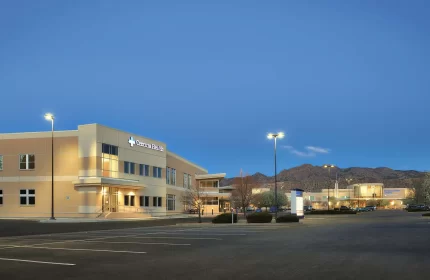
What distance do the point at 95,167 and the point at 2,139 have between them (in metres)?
13.2

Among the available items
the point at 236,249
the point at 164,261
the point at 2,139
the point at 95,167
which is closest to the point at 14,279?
the point at 164,261

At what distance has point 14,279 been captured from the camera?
34.9ft

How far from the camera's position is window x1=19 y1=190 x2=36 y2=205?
53.2 meters

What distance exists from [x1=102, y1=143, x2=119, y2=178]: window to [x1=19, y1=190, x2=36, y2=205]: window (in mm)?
8900

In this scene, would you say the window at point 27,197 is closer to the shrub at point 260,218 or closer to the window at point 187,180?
the shrub at point 260,218

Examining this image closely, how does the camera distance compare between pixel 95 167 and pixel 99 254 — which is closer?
pixel 99 254

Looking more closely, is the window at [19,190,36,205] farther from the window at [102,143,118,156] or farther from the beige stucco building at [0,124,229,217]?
the window at [102,143,118,156]

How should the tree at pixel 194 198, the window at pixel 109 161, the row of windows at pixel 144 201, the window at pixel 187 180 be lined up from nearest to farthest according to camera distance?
the window at pixel 109 161 → the tree at pixel 194 198 → the row of windows at pixel 144 201 → the window at pixel 187 180

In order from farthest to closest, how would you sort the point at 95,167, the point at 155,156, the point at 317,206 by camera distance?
the point at 317,206 < the point at 155,156 < the point at 95,167

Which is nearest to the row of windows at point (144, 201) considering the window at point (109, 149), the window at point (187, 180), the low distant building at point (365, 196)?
the window at point (109, 149)

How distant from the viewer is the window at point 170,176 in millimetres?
73125

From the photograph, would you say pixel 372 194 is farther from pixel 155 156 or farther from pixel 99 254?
pixel 99 254

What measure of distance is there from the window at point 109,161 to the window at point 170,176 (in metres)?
17.5

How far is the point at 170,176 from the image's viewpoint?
245ft
